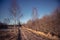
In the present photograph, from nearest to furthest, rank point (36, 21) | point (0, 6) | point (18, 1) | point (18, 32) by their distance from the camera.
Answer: point (0, 6) < point (18, 1) < point (18, 32) < point (36, 21)

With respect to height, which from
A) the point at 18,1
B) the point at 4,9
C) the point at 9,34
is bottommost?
the point at 9,34

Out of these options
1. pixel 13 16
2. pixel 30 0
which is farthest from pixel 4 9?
pixel 30 0

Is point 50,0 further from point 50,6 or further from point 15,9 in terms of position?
point 15,9

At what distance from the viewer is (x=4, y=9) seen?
3.99 metres

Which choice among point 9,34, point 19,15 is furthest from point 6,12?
point 9,34

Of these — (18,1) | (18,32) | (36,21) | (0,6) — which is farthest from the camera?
(36,21)

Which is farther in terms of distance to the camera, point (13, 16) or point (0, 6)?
point (13, 16)

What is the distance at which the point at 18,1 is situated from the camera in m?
4.16

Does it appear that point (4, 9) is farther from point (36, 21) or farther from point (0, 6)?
point (36, 21)

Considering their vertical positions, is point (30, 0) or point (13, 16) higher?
point (30, 0)

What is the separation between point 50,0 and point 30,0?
2.20ft

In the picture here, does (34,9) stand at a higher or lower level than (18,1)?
lower

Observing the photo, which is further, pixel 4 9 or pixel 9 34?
pixel 9 34

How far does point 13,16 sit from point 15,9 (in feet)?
0.83
